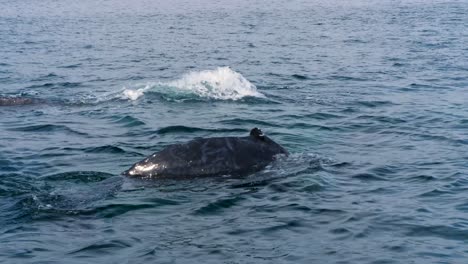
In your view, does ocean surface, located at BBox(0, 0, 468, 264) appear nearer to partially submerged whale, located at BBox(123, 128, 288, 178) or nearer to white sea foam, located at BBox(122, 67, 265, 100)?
white sea foam, located at BBox(122, 67, 265, 100)

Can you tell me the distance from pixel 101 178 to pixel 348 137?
6.32m

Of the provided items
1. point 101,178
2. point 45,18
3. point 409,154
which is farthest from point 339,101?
point 45,18

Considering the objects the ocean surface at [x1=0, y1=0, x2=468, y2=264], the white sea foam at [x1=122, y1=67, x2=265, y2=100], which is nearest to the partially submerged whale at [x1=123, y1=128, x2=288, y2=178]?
the ocean surface at [x1=0, y1=0, x2=468, y2=264]

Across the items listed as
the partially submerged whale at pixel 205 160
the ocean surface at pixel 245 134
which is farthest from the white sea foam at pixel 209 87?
the partially submerged whale at pixel 205 160

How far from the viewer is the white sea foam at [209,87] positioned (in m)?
23.6

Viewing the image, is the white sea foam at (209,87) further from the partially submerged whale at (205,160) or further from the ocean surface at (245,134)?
the partially submerged whale at (205,160)

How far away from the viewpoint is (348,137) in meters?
17.8

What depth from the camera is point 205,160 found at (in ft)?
45.2

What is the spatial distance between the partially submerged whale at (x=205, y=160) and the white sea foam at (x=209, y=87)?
8.85 meters

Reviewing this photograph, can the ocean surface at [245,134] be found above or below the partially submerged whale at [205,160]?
below

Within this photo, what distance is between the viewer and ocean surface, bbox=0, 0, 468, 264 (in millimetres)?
10898

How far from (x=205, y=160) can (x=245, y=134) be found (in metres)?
4.67

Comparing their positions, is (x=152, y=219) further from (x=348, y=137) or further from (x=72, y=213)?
(x=348, y=137)

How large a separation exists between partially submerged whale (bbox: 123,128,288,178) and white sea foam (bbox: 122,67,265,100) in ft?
29.0
